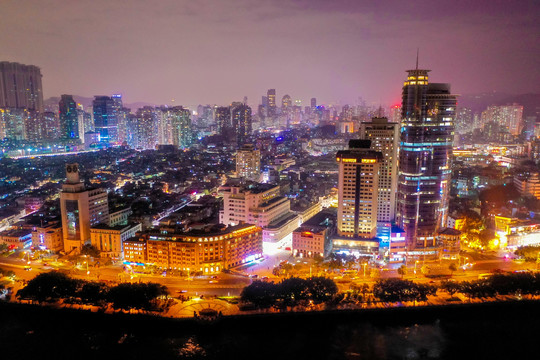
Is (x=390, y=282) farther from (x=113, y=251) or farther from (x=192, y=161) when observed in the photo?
(x=192, y=161)

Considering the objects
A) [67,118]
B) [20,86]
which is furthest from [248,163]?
[20,86]

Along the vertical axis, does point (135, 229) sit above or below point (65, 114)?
below

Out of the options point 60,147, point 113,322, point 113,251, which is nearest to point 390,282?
point 113,322

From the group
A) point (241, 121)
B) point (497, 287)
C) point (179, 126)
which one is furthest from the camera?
point (241, 121)

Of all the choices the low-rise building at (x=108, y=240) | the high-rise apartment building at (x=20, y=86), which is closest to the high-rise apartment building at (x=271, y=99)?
the high-rise apartment building at (x=20, y=86)

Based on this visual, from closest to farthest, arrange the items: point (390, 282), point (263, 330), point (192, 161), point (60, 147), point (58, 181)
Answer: point (263, 330)
point (390, 282)
point (58, 181)
point (192, 161)
point (60, 147)

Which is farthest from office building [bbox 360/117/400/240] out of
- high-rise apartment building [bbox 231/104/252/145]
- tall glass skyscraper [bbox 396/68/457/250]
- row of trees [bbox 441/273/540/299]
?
high-rise apartment building [bbox 231/104/252/145]

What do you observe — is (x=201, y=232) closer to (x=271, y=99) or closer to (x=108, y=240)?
(x=108, y=240)

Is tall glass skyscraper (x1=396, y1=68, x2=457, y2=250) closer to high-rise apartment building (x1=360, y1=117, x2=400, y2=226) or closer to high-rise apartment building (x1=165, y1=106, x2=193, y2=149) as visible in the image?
high-rise apartment building (x1=360, y1=117, x2=400, y2=226)
